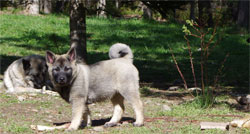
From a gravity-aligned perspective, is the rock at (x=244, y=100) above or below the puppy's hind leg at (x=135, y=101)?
below

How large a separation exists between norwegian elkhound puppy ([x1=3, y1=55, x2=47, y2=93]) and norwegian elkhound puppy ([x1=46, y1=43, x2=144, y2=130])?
3.25m

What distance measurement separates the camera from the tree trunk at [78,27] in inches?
387

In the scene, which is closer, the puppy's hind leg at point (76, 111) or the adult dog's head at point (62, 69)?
the adult dog's head at point (62, 69)

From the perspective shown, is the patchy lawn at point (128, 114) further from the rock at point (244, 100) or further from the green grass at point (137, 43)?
the green grass at point (137, 43)

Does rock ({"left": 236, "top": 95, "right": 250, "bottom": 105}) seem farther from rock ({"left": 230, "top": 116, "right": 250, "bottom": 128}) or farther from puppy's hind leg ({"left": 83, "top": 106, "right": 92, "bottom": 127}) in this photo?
puppy's hind leg ({"left": 83, "top": 106, "right": 92, "bottom": 127})

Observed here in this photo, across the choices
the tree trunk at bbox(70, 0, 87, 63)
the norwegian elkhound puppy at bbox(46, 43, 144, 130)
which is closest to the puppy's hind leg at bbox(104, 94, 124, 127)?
the norwegian elkhound puppy at bbox(46, 43, 144, 130)

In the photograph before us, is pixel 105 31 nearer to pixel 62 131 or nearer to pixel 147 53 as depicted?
pixel 147 53

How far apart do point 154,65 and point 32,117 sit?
749 centimetres

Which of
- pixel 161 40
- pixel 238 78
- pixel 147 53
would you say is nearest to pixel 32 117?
pixel 238 78

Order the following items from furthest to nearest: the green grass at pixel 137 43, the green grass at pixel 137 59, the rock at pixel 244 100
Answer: the green grass at pixel 137 43 → the rock at pixel 244 100 → the green grass at pixel 137 59

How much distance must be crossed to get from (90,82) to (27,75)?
375 cm

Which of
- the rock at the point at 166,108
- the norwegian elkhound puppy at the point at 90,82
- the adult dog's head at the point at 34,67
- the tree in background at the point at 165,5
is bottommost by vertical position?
the rock at the point at 166,108

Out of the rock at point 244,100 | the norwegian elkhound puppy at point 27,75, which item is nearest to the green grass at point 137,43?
the norwegian elkhound puppy at point 27,75

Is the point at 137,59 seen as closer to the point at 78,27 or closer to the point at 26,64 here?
the point at 78,27
